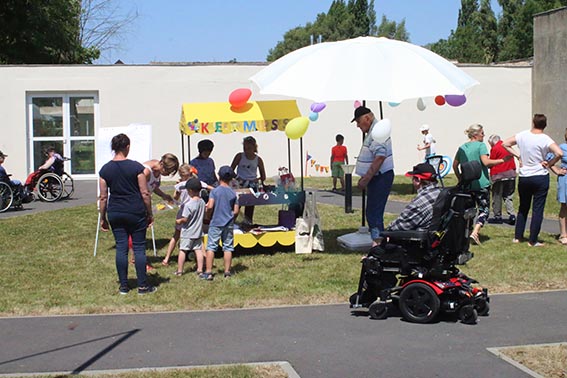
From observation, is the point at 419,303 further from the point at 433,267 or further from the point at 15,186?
the point at 15,186

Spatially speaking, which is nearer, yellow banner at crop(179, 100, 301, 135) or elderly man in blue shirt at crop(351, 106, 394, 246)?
elderly man in blue shirt at crop(351, 106, 394, 246)

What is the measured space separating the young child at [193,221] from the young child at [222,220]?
0.48ft

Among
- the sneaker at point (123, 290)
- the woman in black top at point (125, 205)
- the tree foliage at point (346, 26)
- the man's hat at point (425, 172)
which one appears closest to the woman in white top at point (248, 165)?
the woman in black top at point (125, 205)

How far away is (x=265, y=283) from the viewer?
888 cm

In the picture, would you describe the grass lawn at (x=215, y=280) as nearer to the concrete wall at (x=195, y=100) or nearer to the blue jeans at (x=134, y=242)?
the blue jeans at (x=134, y=242)

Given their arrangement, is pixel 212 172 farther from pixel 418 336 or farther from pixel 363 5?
pixel 363 5

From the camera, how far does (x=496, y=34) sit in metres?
81.2

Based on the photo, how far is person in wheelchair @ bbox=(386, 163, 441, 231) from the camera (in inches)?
280

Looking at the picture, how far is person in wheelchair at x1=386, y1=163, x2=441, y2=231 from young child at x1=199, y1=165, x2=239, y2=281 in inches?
103

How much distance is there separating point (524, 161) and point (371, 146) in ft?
8.25

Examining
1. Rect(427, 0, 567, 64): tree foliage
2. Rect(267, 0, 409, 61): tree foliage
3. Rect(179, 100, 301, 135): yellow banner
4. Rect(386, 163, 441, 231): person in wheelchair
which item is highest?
Rect(267, 0, 409, 61): tree foliage

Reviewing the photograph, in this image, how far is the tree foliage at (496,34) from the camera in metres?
70.4

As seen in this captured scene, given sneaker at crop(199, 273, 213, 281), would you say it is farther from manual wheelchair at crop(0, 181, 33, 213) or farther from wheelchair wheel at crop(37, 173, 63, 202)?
wheelchair wheel at crop(37, 173, 63, 202)

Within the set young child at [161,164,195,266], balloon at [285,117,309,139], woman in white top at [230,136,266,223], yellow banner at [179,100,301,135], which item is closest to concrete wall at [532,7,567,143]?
woman in white top at [230,136,266,223]
